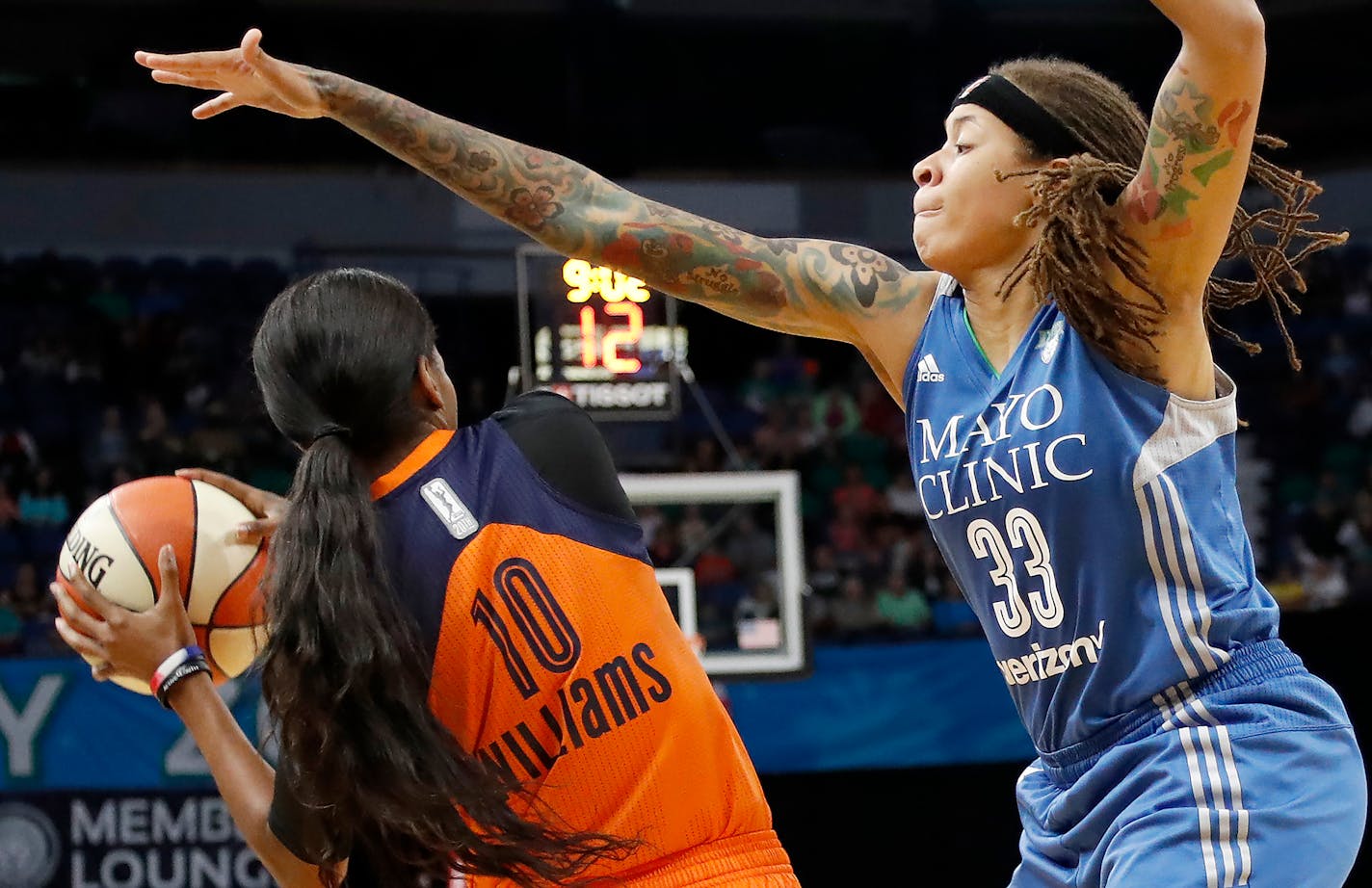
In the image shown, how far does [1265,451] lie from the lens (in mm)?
11602

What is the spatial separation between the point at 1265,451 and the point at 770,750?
213 inches

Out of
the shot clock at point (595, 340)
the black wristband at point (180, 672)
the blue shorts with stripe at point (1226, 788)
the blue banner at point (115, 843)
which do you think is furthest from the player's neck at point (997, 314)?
the blue banner at point (115, 843)

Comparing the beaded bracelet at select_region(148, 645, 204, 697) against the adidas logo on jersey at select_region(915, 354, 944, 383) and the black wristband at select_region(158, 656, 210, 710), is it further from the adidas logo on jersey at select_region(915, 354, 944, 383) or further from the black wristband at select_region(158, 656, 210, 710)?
the adidas logo on jersey at select_region(915, 354, 944, 383)

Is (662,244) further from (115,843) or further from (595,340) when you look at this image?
(115,843)

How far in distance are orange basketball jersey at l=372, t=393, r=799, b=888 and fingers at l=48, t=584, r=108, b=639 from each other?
61 cm

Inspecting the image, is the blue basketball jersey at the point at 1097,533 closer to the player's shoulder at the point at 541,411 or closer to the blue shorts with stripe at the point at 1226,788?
the blue shorts with stripe at the point at 1226,788

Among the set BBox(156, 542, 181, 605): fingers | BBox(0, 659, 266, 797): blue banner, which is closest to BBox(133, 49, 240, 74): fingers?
BBox(156, 542, 181, 605): fingers

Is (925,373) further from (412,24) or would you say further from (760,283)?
(412,24)

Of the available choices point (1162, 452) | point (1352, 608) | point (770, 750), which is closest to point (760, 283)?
point (1162, 452)

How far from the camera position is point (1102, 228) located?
196 cm

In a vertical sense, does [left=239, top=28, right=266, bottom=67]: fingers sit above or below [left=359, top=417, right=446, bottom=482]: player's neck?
above

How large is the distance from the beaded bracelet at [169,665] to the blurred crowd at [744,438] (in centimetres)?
699

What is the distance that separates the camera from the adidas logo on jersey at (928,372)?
2219 millimetres

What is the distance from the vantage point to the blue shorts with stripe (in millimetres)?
1866
